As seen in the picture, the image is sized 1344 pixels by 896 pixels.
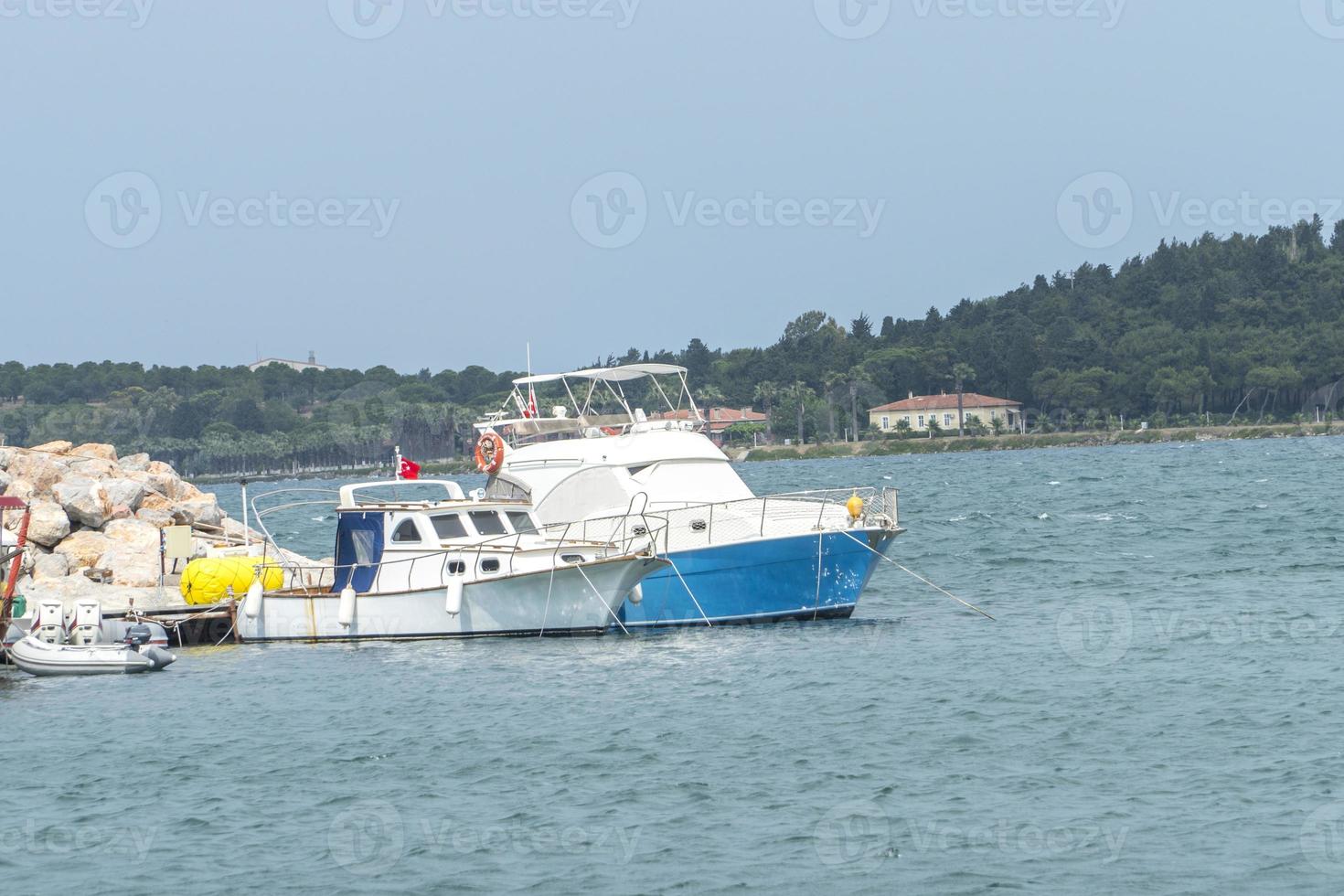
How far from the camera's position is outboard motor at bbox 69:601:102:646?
2636 cm

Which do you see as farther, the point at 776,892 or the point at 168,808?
the point at 168,808

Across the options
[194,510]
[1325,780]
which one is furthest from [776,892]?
[194,510]

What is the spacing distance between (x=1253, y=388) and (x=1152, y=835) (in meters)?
176

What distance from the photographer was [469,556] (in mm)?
28078

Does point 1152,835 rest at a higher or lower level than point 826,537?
lower

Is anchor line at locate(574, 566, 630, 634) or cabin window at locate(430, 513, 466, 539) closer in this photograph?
anchor line at locate(574, 566, 630, 634)

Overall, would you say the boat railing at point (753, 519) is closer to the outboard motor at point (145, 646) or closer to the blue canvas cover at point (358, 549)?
the blue canvas cover at point (358, 549)

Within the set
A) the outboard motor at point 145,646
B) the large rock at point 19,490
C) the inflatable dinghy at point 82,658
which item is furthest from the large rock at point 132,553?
the inflatable dinghy at point 82,658

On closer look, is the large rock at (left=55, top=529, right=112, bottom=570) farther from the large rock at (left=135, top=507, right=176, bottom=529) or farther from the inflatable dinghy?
the inflatable dinghy

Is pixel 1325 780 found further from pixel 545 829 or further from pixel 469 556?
pixel 469 556

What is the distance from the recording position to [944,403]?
19062cm

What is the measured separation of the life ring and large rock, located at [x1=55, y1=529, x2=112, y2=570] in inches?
358

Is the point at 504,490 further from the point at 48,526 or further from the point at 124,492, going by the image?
the point at 124,492

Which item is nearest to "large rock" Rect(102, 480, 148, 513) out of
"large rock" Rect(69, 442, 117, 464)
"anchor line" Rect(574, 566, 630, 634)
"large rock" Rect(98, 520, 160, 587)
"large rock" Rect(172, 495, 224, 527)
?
"large rock" Rect(172, 495, 224, 527)
